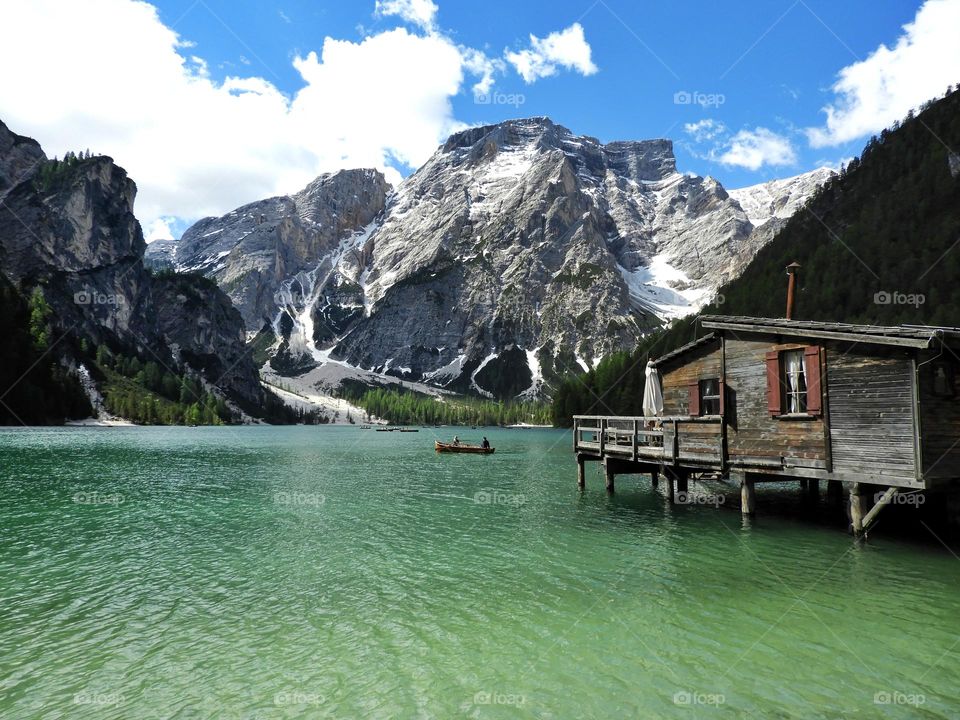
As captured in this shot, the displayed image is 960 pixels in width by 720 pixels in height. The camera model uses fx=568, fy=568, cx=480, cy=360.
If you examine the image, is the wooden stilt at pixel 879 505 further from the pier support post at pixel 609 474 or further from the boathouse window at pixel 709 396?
the pier support post at pixel 609 474

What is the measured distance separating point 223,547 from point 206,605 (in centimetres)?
776

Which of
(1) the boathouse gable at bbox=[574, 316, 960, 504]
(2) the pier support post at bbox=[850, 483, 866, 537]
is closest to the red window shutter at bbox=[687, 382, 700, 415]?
(1) the boathouse gable at bbox=[574, 316, 960, 504]

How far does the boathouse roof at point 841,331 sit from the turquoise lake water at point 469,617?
7634 millimetres

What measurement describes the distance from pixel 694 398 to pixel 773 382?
5.22 metres

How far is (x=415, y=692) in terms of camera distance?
427 inches

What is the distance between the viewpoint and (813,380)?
22938 millimetres

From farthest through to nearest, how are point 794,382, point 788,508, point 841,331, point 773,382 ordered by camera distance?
point 788,508 < point 773,382 < point 794,382 < point 841,331

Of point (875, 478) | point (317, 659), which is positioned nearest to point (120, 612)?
point (317, 659)

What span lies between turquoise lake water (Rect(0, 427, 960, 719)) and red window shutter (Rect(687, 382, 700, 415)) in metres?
5.47

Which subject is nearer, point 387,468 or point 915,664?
point 915,664

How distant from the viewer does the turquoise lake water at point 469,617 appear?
10.6 metres

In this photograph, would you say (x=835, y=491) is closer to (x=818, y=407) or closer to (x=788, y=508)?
(x=788, y=508)

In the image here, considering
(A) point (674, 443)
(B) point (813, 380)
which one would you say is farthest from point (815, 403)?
(A) point (674, 443)

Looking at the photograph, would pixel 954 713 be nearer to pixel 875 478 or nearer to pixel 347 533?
pixel 875 478
